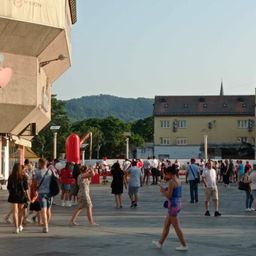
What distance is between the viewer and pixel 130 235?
15.5 meters

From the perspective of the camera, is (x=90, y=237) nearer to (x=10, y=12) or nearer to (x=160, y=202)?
(x=160, y=202)

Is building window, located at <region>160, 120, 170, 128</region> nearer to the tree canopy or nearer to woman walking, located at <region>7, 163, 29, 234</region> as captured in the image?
the tree canopy

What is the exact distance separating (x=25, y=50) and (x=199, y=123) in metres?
87.7

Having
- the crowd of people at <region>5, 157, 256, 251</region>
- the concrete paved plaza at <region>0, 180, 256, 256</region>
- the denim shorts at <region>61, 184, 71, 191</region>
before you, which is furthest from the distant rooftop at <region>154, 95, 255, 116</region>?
the concrete paved plaza at <region>0, 180, 256, 256</region>

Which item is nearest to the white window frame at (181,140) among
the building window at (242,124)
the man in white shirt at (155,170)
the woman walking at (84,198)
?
the building window at (242,124)

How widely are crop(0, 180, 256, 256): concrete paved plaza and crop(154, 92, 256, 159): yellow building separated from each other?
94024mm

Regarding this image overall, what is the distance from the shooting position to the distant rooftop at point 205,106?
118938 millimetres

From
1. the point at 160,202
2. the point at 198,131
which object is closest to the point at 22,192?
the point at 160,202

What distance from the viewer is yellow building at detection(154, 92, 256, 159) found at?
116 metres

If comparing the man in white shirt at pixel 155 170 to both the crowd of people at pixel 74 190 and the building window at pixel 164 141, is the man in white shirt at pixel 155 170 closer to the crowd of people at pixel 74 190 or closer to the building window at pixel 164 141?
the crowd of people at pixel 74 190

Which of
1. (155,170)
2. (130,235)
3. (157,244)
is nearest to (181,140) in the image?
(155,170)

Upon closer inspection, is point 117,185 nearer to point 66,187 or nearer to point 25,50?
point 66,187

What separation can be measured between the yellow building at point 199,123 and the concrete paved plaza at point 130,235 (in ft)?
308

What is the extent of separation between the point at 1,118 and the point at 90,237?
19947mm
